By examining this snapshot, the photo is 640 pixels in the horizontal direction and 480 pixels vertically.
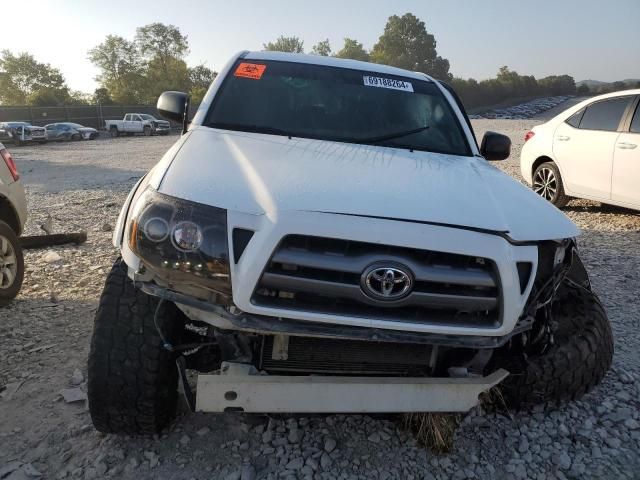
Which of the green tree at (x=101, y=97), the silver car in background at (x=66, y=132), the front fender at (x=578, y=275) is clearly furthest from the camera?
the green tree at (x=101, y=97)

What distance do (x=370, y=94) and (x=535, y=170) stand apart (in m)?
5.43

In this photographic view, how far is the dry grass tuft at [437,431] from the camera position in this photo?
2287mm

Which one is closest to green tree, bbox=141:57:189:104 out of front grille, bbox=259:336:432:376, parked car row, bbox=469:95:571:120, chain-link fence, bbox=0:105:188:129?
chain-link fence, bbox=0:105:188:129

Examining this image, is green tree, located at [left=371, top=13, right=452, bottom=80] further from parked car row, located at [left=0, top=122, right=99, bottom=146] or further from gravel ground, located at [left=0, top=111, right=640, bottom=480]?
gravel ground, located at [left=0, top=111, right=640, bottom=480]

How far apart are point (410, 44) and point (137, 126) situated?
80706 mm

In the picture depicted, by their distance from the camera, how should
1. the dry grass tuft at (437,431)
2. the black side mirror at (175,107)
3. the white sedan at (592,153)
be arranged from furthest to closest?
the white sedan at (592,153)
the black side mirror at (175,107)
the dry grass tuft at (437,431)

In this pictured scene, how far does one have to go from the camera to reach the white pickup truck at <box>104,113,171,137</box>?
3575cm

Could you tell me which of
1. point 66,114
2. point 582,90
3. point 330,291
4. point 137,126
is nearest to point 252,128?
point 330,291

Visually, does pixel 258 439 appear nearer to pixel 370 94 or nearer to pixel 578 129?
pixel 370 94

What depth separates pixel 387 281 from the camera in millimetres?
1780

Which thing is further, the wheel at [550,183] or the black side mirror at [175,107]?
the wheel at [550,183]

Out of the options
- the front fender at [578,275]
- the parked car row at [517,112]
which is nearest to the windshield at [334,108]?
the front fender at [578,275]

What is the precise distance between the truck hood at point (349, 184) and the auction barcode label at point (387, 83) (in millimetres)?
884

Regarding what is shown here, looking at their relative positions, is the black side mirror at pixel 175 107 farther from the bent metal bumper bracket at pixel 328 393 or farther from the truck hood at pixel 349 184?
the bent metal bumper bracket at pixel 328 393
